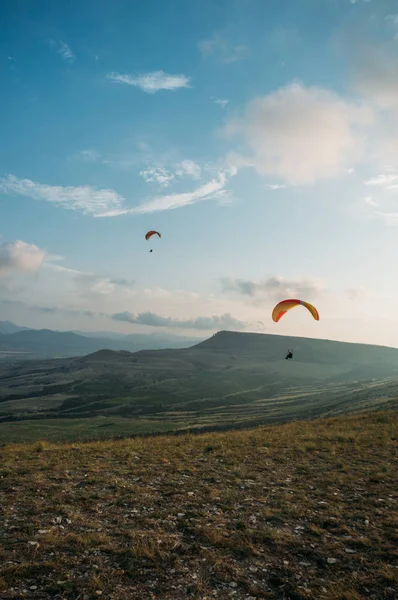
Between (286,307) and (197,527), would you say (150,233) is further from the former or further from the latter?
(197,527)

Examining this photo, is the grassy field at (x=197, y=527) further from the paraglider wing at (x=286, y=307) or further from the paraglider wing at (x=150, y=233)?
the paraglider wing at (x=150, y=233)

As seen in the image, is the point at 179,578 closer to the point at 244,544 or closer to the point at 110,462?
the point at 244,544

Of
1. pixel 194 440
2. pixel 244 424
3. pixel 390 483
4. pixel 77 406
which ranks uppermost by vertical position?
pixel 390 483

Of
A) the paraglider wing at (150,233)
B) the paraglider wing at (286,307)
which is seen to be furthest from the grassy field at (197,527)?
the paraglider wing at (150,233)

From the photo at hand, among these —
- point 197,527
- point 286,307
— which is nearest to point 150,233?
point 286,307

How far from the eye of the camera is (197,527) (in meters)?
10.3

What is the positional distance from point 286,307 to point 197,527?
22629mm

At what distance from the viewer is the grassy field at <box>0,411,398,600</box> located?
25.0ft

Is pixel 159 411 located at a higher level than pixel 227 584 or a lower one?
lower

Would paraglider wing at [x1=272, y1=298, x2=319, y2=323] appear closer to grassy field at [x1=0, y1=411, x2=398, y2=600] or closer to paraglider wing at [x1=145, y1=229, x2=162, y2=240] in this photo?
grassy field at [x1=0, y1=411, x2=398, y2=600]

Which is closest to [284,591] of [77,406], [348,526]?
[348,526]

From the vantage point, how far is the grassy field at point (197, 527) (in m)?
7.63

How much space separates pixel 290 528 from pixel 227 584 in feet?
12.0

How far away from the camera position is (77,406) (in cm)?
14375
